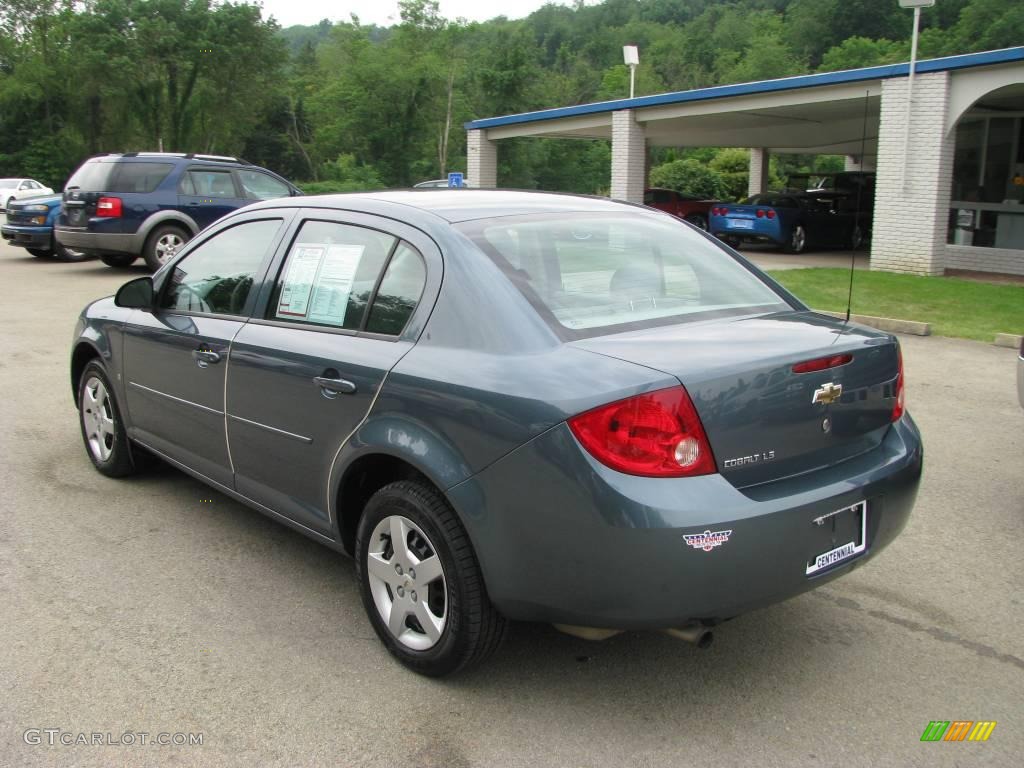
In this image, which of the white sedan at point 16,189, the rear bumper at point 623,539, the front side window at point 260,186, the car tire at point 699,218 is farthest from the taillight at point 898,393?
the white sedan at point 16,189

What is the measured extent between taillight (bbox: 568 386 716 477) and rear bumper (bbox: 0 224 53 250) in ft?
57.7

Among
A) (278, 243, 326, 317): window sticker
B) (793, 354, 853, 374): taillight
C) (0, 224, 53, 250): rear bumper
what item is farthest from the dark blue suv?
(793, 354, 853, 374): taillight

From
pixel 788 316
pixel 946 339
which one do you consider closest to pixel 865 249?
pixel 946 339

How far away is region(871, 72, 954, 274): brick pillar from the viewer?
52.9ft

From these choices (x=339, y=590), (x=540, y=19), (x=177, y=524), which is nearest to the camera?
(x=339, y=590)

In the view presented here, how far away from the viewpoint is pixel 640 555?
8.92 ft

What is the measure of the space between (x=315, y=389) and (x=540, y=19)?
442 feet

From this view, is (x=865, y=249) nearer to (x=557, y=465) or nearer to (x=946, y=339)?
(x=946, y=339)

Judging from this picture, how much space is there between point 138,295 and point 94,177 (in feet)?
A: 38.2

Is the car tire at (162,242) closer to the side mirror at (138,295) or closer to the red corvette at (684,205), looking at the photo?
the side mirror at (138,295)

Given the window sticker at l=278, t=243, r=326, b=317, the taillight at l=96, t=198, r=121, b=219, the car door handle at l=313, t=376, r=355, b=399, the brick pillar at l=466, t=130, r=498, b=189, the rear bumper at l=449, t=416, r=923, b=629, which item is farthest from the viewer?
the brick pillar at l=466, t=130, r=498, b=189

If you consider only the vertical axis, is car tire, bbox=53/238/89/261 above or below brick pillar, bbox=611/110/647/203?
below

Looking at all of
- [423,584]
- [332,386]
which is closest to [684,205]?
[332,386]

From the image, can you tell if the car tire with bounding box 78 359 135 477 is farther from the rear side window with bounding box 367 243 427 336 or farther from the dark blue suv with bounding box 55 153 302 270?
the dark blue suv with bounding box 55 153 302 270
